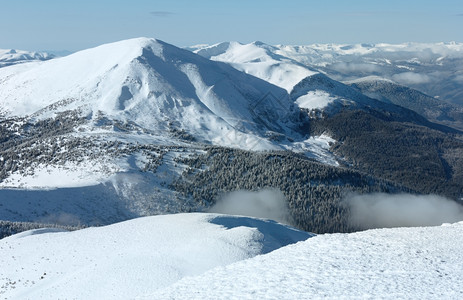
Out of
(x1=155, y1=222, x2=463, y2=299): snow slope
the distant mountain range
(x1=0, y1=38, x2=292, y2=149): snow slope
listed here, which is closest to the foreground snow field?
(x1=155, y1=222, x2=463, y2=299): snow slope

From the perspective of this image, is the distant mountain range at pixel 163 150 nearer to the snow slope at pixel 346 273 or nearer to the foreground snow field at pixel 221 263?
the foreground snow field at pixel 221 263

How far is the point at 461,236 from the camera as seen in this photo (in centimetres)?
2855

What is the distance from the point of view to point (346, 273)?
2205cm

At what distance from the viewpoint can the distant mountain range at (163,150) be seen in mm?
80500

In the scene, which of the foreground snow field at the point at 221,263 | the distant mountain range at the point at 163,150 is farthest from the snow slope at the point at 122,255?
the distant mountain range at the point at 163,150

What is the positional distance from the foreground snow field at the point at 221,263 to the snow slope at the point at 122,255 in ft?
0.31

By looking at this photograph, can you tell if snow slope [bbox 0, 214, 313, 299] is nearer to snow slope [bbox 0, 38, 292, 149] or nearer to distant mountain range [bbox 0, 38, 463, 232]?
distant mountain range [bbox 0, 38, 463, 232]

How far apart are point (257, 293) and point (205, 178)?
71.5 meters

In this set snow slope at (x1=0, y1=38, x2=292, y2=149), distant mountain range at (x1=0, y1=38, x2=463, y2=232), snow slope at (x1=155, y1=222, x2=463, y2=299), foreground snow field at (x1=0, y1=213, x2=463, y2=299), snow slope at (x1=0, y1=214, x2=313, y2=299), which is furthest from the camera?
snow slope at (x1=0, y1=38, x2=292, y2=149)

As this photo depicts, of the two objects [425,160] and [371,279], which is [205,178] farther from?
[425,160]

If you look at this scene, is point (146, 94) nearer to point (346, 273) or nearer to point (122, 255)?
point (122, 255)

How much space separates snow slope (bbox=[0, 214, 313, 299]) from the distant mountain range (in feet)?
83.6

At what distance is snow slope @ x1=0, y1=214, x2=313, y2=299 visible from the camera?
103 ft

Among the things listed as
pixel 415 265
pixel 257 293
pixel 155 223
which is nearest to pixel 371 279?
pixel 415 265
